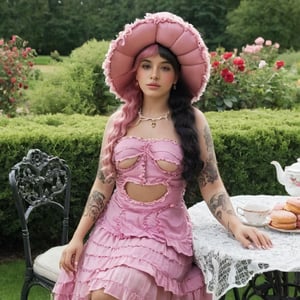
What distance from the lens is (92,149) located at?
444 centimetres

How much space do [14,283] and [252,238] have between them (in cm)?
246

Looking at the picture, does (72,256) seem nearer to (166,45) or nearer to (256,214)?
(256,214)

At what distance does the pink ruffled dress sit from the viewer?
2311mm

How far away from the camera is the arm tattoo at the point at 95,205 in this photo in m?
2.62

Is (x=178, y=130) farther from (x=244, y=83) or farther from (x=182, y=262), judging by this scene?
(x=244, y=83)

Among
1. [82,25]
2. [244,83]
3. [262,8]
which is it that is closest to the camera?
[244,83]

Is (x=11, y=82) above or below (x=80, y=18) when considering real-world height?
above

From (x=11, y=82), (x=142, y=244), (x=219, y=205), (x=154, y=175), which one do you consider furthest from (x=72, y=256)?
(x=11, y=82)

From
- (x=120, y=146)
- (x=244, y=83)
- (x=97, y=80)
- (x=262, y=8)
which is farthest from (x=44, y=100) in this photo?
(x=262, y=8)

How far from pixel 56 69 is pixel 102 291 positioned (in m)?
6.92

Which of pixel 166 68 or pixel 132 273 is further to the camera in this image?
pixel 166 68

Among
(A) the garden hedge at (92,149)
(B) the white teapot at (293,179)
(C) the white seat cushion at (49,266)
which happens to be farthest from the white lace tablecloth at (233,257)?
(A) the garden hedge at (92,149)

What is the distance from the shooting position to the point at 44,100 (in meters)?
7.98

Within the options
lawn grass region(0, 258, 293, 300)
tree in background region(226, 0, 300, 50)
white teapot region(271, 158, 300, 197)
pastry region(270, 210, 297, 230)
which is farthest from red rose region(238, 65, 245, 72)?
tree in background region(226, 0, 300, 50)
